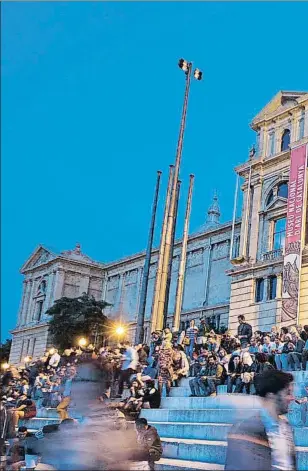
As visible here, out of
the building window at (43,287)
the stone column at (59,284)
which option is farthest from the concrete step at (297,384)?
the building window at (43,287)

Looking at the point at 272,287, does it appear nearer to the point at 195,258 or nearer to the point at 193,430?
the point at 195,258

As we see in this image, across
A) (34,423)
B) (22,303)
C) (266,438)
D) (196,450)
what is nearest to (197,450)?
(196,450)

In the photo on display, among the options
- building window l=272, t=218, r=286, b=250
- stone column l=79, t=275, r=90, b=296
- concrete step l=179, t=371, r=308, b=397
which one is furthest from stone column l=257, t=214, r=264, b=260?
stone column l=79, t=275, r=90, b=296

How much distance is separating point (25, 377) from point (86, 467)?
1862 cm

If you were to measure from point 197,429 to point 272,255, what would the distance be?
23.4m

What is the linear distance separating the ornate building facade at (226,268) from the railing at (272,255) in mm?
55

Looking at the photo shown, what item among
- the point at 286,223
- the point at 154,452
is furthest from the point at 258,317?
the point at 154,452

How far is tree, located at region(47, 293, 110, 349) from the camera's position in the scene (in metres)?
55.9

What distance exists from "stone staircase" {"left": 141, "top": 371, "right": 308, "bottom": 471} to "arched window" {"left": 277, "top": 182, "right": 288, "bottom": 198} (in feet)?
68.3

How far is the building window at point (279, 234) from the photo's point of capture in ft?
115

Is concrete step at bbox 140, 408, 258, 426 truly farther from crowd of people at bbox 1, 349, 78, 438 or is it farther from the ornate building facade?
the ornate building facade

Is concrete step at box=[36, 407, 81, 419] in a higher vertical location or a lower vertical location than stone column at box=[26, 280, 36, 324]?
lower

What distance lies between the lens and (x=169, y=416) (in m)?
14.1

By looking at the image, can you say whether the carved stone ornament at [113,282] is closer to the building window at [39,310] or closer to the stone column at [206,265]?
the building window at [39,310]
